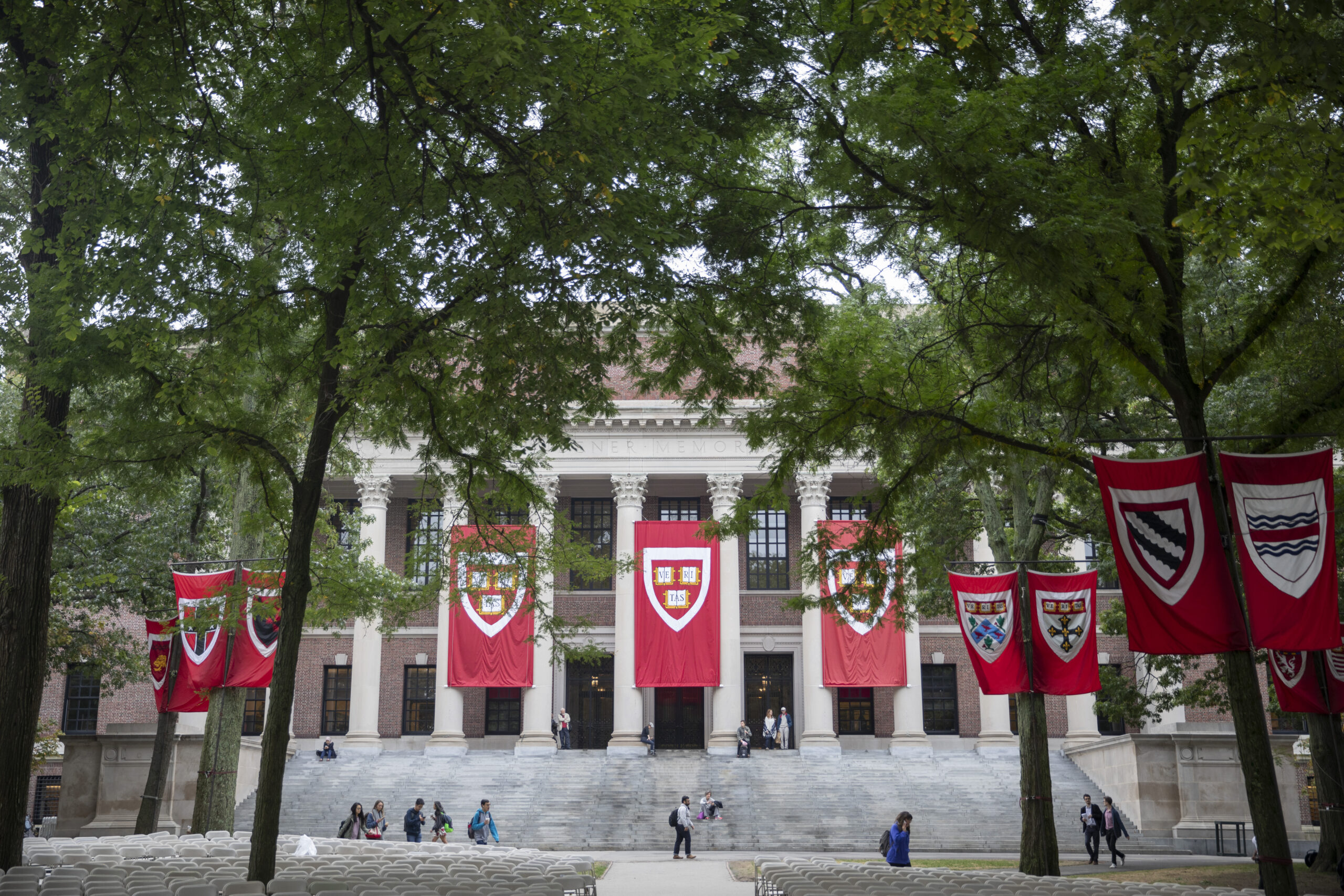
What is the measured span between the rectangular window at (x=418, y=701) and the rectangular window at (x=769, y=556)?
42.5ft

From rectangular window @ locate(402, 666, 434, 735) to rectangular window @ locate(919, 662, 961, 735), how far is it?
1873cm

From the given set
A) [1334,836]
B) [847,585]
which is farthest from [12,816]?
[1334,836]

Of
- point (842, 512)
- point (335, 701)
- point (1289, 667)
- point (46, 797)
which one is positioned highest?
point (842, 512)

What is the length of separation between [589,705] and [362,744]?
872 cm

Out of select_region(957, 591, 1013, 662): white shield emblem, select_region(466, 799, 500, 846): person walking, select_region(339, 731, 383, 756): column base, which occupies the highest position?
select_region(957, 591, 1013, 662): white shield emblem

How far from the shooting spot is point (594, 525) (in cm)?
4478

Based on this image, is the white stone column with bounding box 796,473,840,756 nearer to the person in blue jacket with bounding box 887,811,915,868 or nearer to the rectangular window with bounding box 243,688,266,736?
the person in blue jacket with bounding box 887,811,915,868

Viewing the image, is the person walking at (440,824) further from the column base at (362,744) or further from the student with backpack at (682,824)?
the column base at (362,744)

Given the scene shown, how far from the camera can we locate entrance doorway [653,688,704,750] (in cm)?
4222

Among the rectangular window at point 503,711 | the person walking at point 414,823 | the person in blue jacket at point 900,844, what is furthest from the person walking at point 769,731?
the person in blue jacket at point 900,844

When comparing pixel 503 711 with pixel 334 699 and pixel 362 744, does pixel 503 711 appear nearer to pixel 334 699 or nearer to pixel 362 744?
pixel 362 744

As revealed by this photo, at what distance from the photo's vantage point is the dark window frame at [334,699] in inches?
1668

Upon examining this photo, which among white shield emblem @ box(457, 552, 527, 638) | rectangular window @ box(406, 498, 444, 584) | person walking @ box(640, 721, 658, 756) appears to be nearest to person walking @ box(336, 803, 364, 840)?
white shield emblem @ box(457, 552, 527, 638)

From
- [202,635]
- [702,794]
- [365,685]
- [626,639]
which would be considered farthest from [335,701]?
[202,635]
